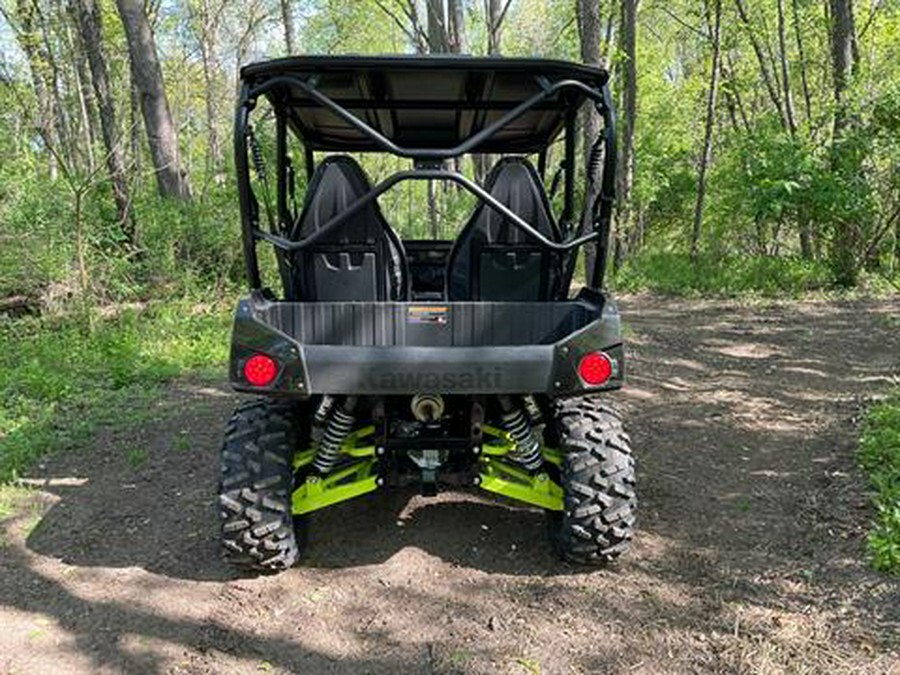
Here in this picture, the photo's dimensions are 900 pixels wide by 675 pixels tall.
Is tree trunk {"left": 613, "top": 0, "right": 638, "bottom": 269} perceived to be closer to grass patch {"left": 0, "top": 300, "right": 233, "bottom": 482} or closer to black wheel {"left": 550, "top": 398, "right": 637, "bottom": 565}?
grass patch {"left": 0, "top": 300, "right": 233, "bottom": 482}

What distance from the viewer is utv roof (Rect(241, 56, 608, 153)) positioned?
323cm

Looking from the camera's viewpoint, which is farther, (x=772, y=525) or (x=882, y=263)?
(x=882, y=263)

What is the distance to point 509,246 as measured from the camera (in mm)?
3799

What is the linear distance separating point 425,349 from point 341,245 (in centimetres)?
91

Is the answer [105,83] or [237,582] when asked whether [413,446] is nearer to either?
[237,582]

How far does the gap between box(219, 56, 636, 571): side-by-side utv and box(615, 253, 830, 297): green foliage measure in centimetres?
927

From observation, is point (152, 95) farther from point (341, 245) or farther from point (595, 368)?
point (595, 368)

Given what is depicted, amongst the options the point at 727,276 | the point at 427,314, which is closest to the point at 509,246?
the point at 427,314

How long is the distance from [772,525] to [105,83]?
37.4 feet

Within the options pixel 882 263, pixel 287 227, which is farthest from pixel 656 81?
pixel 287 227

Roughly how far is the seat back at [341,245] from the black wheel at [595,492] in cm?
119

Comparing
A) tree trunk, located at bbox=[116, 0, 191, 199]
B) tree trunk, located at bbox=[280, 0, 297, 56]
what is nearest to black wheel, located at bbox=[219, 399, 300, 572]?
tree trunk, located at bbox=[116, 0, 191, 199]

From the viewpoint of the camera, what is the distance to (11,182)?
8766 mm

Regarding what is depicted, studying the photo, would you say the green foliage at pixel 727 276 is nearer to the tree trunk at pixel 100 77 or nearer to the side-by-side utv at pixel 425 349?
the tree trunk at pixel 100 77
